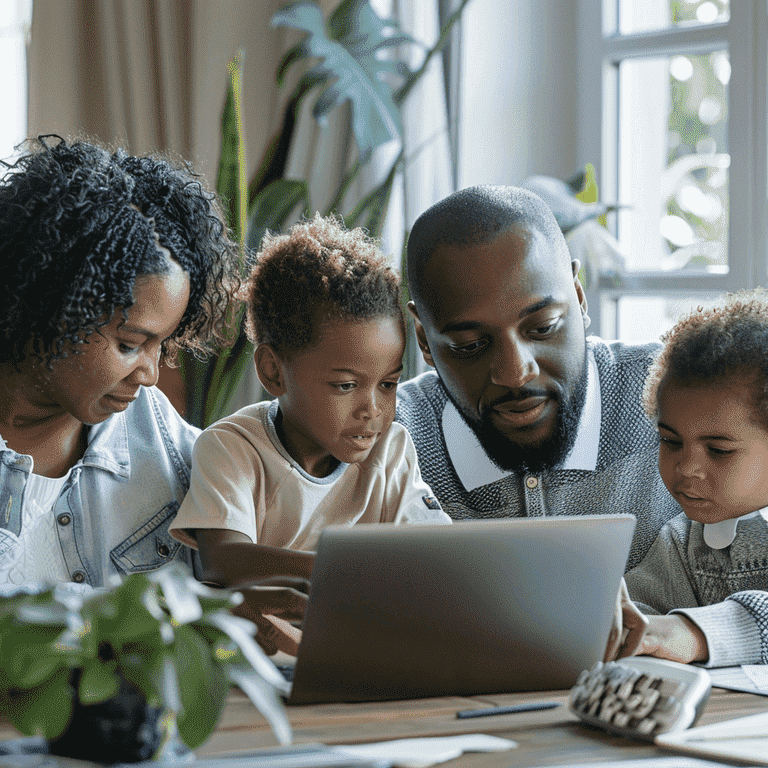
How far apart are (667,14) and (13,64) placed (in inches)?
90.1

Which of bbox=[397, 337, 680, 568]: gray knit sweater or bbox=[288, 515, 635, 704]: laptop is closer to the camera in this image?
bbox=[288, 515, 635, 704]: laptop

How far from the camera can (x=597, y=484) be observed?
1.74m

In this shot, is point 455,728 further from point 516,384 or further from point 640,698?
point 516,384

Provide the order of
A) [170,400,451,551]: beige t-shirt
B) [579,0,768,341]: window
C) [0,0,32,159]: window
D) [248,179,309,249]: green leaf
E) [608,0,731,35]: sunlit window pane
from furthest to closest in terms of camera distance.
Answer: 1. [0,0,32,159]: window
2. [608,0,731,35]: sunlit window pane
3. [579,0,768,341]: window
4. [248,179,309,249]: green leaf
5. [170,400,451,551]: beige t-shirt

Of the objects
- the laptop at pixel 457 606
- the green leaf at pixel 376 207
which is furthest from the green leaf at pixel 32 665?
the green leaf at pixel 376 207

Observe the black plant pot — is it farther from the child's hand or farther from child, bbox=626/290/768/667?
child, bbox=626/290/768/667

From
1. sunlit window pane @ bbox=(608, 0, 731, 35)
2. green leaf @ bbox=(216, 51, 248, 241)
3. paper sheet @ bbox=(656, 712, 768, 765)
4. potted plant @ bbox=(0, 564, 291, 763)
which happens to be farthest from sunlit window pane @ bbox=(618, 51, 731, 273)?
potted plant @ bbox=(0, 564, 291, 763)

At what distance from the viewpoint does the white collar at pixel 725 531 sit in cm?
149

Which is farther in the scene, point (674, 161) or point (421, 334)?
point (674, 161)

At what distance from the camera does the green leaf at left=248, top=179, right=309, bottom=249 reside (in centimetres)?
258

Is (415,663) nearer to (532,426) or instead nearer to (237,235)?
(532,426)

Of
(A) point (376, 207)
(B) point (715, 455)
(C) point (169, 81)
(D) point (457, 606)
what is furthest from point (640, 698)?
(C) point (169, 81)

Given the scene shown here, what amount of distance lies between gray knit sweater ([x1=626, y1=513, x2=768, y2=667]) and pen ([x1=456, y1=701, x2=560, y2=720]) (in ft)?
1.21

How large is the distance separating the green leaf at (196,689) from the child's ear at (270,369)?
86 centimetres
